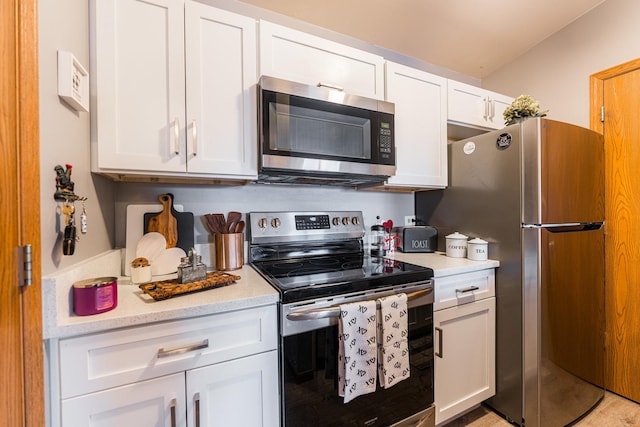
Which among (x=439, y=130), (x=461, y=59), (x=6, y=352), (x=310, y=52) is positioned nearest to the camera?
(x=6, y=352)

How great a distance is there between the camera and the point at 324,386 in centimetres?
105

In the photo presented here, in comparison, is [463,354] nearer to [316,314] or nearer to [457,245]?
[457,245]

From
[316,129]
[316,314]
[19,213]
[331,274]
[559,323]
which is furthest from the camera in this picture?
[559,323]

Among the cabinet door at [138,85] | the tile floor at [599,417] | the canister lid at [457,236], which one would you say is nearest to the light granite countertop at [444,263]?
the canister lid at [457,236]

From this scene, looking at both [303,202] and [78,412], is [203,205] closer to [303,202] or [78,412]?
[303,202]

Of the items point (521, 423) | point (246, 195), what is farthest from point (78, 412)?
point (521, 423)

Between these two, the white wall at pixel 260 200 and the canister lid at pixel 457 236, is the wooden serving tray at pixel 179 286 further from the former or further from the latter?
the canister lid at pixel 457 236

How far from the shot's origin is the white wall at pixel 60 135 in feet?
2.49

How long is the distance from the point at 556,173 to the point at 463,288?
0.79 metres

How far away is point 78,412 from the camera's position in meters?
0.77

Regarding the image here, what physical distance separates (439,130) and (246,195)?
4.46 ft

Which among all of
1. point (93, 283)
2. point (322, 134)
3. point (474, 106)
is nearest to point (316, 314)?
point (93, 283)

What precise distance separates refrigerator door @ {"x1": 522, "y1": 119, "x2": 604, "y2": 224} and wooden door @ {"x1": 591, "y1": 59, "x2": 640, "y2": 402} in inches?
16.7

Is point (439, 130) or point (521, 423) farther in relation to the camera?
point (439, 130)
